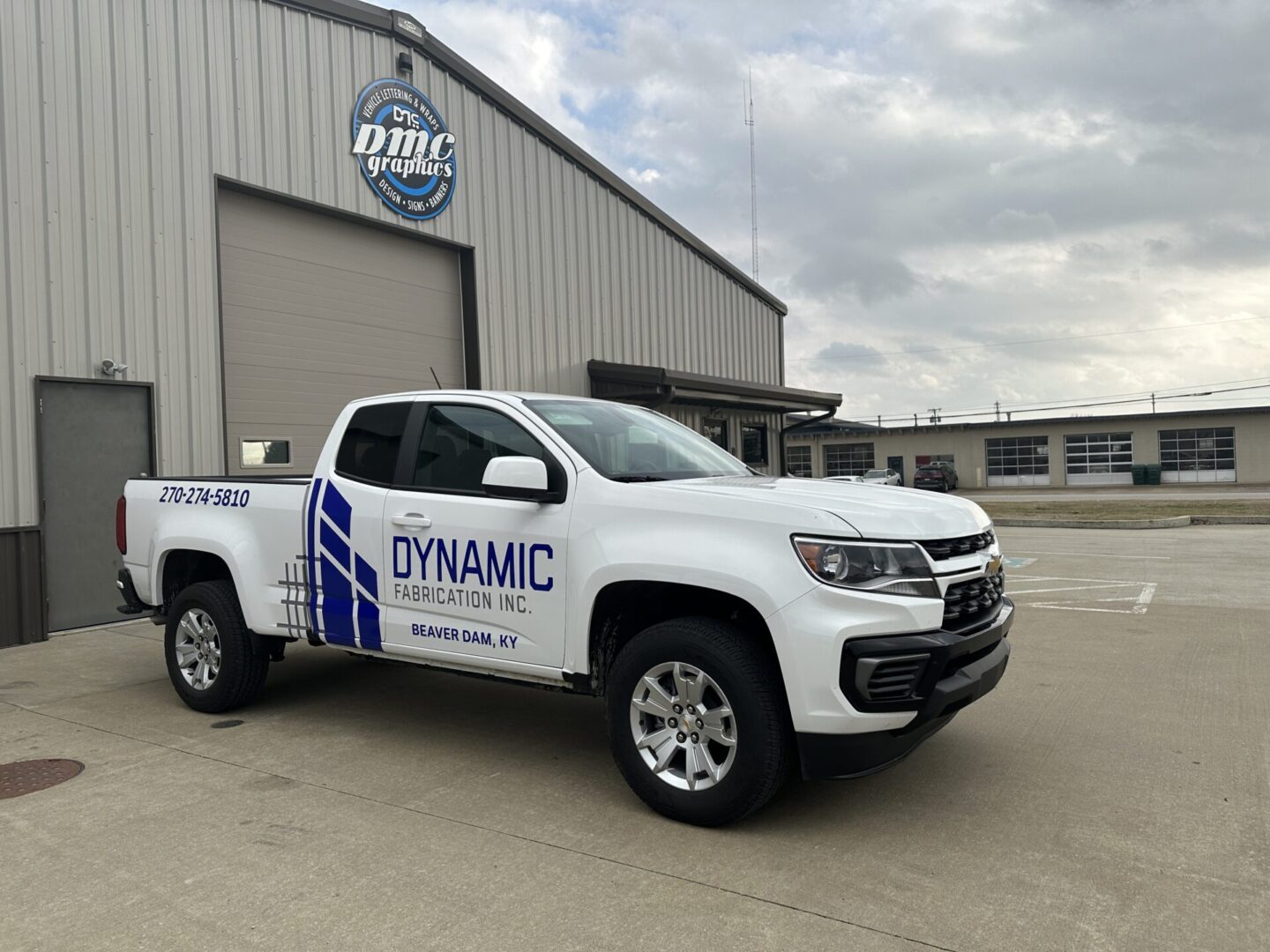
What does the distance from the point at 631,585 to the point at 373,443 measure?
195 cm

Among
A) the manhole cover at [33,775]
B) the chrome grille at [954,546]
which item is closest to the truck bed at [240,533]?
the manhole cover at [33,775]

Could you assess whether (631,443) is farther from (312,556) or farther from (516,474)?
(312,556)

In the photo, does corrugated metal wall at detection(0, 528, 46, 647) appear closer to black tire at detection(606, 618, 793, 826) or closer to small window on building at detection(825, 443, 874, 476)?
black tire at detection(606, 618, 793, 826)

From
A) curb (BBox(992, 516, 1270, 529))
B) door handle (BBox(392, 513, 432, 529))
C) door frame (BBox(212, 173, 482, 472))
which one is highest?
door frame (BBox(212, 173, 482, 472))

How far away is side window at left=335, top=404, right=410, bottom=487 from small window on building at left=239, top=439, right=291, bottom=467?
5888 millimetres

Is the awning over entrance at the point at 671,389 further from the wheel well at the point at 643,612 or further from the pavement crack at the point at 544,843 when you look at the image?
the wheel well at the point at 643,612

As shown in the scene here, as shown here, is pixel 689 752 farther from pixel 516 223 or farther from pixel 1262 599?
pixel 516 223

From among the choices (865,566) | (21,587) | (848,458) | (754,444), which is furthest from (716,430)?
(848,458)

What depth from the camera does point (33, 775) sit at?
4652mm

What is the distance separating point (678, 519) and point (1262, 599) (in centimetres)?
846

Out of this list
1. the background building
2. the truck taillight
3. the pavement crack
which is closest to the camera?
the pavement crack

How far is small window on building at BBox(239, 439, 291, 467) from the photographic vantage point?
34.7ft

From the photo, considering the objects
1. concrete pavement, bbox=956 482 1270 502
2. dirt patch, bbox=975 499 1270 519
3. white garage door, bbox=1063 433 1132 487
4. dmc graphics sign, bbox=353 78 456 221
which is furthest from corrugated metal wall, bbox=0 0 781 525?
white garage door, bbox=1063 433 1132 487

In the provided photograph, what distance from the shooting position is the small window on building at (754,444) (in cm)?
2066
